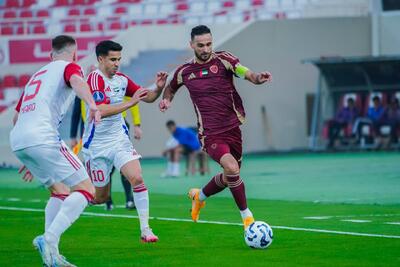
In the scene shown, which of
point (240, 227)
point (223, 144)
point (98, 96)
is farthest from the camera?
point (240, 227)

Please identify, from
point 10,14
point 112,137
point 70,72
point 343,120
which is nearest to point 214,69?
point 112,137

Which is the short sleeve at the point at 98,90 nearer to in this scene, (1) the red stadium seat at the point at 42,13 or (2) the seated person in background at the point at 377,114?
(2) the seated person in background at the point at 377,114

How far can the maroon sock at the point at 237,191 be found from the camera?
41.1 ft

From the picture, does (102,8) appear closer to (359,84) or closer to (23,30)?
(23,30)

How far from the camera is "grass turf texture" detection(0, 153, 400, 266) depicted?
11.0 m

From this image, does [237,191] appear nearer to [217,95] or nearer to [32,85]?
[217,95]

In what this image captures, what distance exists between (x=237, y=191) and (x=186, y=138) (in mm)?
15650

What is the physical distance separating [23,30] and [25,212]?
24190 millimetres

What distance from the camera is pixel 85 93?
10172 mm

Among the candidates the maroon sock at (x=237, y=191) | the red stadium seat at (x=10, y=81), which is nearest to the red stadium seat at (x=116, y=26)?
the red stadium seat at (x=10, y=81)

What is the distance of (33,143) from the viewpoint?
1027cm

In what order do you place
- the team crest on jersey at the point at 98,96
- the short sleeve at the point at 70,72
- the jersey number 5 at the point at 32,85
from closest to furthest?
1. the short sleeve at the point at 70,72
2. the jersey number 5 at the point at 32,85
3. the team crest on jersey at the point at 98,96

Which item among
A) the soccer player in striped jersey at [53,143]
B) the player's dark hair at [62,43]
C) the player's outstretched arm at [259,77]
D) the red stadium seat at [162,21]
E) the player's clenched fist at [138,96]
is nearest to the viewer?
the soccer player in striped jersey at [53,143]

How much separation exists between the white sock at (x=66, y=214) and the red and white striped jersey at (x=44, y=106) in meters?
0.54
